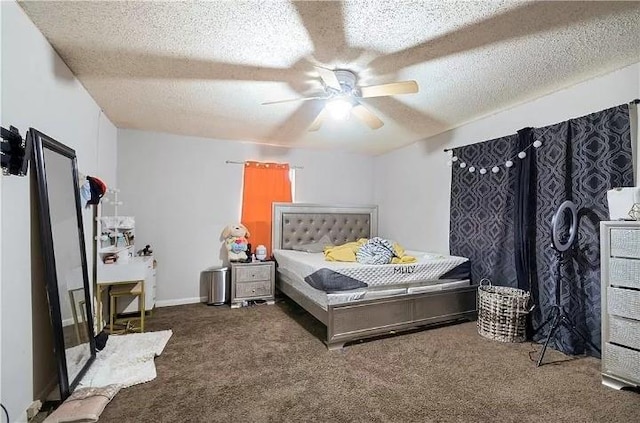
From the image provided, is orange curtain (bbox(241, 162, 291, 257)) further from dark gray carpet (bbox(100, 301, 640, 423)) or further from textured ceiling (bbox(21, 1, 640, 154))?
dark gray carpet (bbox(100, 301, 640, 423))

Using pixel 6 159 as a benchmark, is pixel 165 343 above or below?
below

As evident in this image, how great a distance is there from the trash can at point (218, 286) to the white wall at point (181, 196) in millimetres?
262

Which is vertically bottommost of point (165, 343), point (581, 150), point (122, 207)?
point (165, 343)

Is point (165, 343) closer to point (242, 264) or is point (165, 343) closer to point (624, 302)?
point (242, 264)

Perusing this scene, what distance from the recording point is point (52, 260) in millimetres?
1729

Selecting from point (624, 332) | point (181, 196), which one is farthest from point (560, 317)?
point (181, 196)

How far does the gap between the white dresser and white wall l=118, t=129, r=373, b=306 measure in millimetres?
3749

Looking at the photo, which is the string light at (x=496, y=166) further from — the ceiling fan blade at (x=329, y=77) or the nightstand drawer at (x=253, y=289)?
the nightstand drawer at (x=253, y=289)

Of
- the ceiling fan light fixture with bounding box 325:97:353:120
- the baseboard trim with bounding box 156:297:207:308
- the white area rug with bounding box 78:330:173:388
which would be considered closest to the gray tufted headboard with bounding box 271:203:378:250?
the baseboard trim with bounding box 156:297:207:308

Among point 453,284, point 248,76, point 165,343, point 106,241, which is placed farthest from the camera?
point 453,284

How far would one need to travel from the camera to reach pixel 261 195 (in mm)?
4242

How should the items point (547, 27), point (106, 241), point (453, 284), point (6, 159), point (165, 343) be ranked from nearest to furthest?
point (6, 159)
point (547, 27)
point (165, 343)
point (106, 241)
point (453, 284)

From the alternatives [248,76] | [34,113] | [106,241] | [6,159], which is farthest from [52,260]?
[248,76]

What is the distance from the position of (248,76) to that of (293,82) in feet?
1.16
